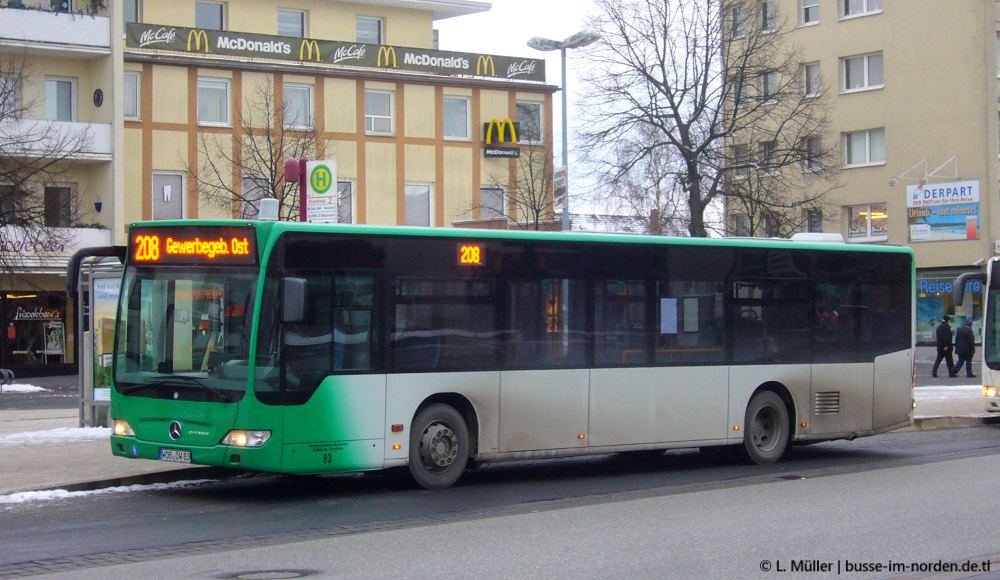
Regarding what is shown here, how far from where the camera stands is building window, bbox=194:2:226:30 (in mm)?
46938

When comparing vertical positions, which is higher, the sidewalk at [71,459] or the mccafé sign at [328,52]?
the mccafé sign at [328,52]

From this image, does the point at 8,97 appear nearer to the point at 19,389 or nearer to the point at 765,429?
the point at 19,389

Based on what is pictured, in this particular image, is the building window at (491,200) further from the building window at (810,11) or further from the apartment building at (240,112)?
the building window at (810,11)

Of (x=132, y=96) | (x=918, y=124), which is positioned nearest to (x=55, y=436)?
(x=132, y=96)

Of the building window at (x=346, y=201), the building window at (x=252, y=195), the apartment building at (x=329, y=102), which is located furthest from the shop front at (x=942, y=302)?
the building window at (x=252, y=195)

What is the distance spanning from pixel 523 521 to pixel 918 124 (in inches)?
1671

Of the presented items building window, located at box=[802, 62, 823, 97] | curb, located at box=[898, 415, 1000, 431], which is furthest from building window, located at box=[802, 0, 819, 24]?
curb, located at box=[898, 415, 1000, 431]

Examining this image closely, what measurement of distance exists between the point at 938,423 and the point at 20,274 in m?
27.6

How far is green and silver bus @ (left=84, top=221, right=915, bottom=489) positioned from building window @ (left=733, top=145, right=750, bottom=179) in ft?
68.3

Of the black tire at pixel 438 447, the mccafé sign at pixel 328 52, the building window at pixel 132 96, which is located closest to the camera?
the black tire at pixel 438 447

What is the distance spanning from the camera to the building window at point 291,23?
4869cm

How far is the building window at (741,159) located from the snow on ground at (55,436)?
23.6m

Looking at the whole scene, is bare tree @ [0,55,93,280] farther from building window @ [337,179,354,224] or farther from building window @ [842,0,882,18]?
building window @ [842,0,882,18]

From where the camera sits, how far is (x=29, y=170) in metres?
33.3
